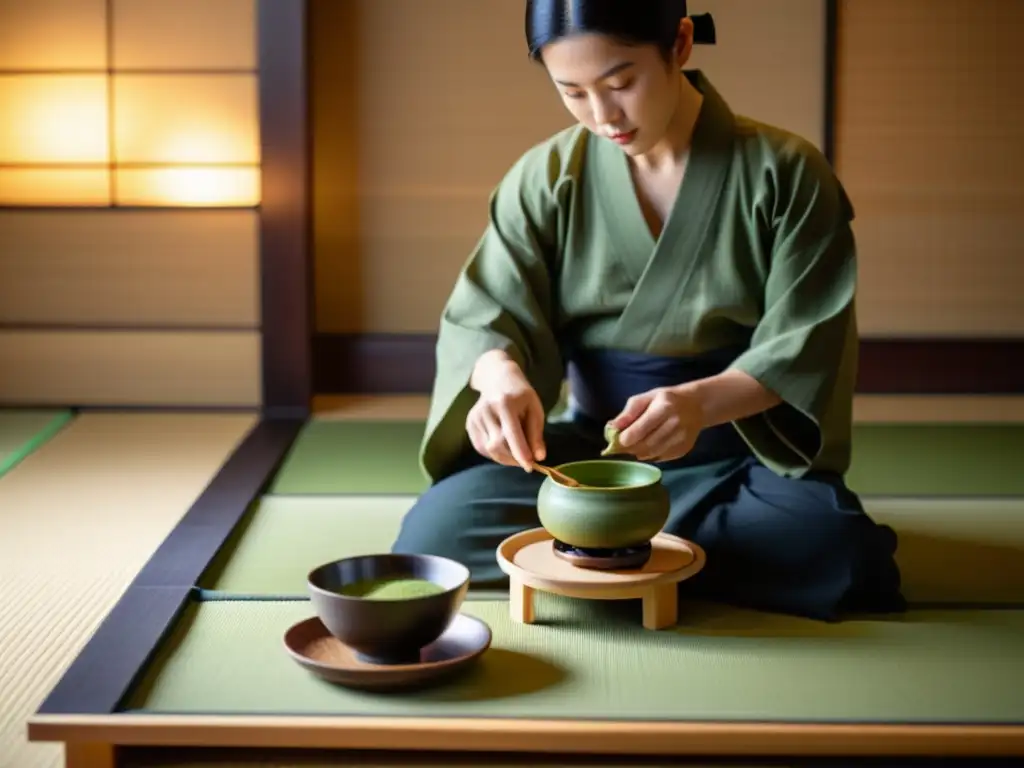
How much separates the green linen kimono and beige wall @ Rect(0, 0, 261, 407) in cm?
203

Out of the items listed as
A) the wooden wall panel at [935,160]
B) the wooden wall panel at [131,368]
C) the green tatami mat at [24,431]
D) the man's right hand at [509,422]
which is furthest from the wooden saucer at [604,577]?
the wooden wall panel at [935,160]

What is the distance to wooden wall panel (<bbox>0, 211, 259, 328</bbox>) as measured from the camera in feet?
15.4

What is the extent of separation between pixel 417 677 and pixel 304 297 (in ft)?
8.97

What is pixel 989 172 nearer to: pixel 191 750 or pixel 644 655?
pixel 644 655

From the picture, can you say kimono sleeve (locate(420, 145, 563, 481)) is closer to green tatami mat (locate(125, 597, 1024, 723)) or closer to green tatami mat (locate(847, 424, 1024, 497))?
green tatami mat (locate(125, 597, 1024, 723))

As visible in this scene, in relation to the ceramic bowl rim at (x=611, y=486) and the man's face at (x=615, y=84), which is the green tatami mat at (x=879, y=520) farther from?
the man's face at (x=615, y=84)

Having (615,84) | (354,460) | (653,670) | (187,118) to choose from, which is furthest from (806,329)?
(187,118)

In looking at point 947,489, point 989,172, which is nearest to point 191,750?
point 947,489

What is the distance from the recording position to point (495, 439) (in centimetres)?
248

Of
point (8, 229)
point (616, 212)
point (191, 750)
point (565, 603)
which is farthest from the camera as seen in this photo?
point (8, 229)

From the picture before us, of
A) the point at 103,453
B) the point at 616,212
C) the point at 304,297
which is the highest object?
the point at 616,212

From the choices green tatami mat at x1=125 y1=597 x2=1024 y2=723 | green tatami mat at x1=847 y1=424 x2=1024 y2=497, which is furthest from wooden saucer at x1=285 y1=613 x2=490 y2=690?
green tatami mat at x1=847 y1=424 x2=1024 y2=497

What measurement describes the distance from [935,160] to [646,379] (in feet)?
8.19

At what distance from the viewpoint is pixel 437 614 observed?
7.12ft
